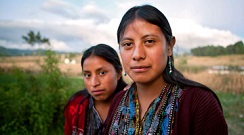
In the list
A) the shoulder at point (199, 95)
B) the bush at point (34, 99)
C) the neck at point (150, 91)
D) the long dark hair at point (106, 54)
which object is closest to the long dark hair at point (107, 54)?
the long dark hair at point (106, 54)

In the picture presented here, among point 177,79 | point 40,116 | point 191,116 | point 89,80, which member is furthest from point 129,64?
point 40,116

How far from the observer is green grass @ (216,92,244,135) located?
6459 mm

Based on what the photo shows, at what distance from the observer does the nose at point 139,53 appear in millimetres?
1622

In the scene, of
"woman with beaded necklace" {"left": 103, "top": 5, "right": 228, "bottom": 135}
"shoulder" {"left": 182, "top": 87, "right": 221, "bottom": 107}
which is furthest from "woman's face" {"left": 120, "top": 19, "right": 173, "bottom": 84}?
"shoulder" {"left": 182, "top": 87, "right": 221, "bottom": 107}

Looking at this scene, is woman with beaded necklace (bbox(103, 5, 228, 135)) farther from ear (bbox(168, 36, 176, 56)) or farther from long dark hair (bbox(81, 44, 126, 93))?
long dark hair (bbox(81, 44, 126, 93))

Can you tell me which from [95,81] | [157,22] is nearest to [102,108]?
[95,81]

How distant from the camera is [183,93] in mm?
1601

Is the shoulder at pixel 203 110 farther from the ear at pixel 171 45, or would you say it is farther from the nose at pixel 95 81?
the nose at pixel 95 81

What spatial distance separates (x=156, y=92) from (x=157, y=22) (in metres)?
0.52

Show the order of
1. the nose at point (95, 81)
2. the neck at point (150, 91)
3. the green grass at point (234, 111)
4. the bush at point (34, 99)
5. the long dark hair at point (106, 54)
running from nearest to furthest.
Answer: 1. the neck at point (150, 91)
2. the nose at point (95, 81)
3. the long dark hair at point (106, 54)
4. the bush at point (34, 99)
5. the green grass at point (234, 111)

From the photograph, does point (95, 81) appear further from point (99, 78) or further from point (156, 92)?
point (156, 92)

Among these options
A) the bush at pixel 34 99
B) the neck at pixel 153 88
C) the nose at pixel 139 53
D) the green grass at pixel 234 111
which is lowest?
the green grass at pixel 234 111

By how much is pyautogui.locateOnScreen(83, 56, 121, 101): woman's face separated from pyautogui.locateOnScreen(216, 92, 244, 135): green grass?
490 cm

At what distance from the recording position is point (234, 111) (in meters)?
7.40
